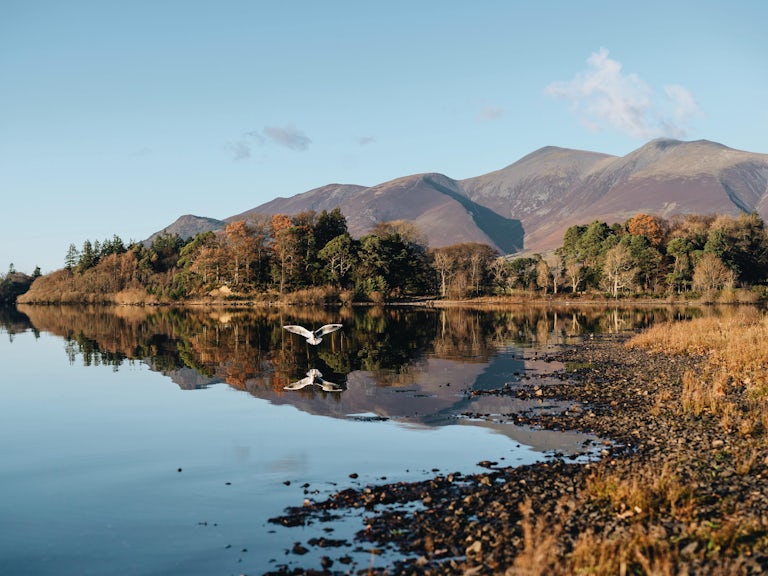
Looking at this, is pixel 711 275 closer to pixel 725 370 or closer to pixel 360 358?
pixel 360 358

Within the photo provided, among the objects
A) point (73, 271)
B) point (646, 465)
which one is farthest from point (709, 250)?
point (73, 271)

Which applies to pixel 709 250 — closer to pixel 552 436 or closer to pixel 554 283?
pixel 554 283

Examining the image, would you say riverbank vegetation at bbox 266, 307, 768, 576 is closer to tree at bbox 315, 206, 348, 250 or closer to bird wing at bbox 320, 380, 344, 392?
bird wing at bbox 320, 380, 344, 392

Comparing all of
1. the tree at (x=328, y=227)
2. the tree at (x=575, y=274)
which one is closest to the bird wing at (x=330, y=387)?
the tree at (x=575, y=274)

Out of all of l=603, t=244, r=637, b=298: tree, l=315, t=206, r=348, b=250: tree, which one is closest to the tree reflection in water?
l=603, t=244, r=637, b=298: tree

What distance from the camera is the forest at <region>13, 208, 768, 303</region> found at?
12062cm

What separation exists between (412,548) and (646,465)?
267 inches

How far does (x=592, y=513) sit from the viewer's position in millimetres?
12383

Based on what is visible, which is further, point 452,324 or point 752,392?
point 452,324

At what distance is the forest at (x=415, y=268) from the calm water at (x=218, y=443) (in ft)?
258

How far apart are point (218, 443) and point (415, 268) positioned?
112823 mm

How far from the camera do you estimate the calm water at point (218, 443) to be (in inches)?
491

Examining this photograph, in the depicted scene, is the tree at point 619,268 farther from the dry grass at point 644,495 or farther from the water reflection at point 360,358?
the dry grass at point 644,495

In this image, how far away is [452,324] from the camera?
7144cm
